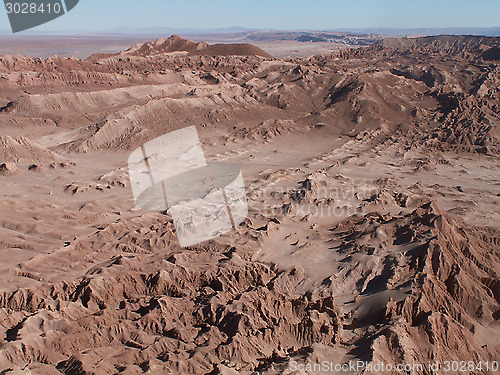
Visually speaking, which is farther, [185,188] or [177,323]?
[185,188]

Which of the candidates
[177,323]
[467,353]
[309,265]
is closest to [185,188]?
[309,265]

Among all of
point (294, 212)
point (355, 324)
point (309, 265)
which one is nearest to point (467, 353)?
point (355, 324)

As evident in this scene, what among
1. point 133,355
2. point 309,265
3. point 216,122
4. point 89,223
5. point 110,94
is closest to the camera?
point 133,355

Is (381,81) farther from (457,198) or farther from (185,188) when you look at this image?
(185,188)

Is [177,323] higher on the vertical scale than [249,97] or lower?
lower

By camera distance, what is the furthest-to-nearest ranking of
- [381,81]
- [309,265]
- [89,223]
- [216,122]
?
[381,81]
[216,122]
[89,223]
[309,265]

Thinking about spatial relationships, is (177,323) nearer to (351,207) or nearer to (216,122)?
(351,207)
